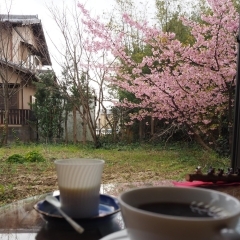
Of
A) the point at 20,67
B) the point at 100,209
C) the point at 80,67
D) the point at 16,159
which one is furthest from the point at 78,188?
the point at 20,67

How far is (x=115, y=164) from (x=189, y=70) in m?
1.20

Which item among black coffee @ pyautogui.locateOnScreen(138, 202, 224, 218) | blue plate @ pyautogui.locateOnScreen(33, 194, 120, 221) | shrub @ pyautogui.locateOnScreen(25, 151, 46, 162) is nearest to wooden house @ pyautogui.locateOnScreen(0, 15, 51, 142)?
shrub @ pyautogui.locateOnScreen(25, 151, 46, 162)

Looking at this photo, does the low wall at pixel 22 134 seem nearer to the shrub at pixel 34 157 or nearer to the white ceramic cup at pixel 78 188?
the shrub at pixel 34 157

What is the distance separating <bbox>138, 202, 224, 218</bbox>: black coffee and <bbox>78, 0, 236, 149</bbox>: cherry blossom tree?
253 centimetres

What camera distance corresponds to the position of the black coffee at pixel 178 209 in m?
0.30

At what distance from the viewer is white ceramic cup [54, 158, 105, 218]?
1.46ft

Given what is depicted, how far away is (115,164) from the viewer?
3031 millimetres

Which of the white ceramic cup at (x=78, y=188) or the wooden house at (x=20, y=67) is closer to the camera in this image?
the white ceramic cup at (x=78, y=188)

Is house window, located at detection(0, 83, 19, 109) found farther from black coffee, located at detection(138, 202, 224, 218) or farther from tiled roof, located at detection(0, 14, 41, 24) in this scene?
black coffee, located at detection(138, 202, 224, 218)

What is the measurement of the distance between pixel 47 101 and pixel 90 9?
130cm

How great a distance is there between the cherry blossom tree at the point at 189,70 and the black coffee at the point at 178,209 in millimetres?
2534

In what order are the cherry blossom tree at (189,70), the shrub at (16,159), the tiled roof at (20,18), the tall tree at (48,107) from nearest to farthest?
the cherry blossom tree at (189,70) < the shrub at (16,159) < the tiled roof at (20,18) < the tall tree at (48,107)

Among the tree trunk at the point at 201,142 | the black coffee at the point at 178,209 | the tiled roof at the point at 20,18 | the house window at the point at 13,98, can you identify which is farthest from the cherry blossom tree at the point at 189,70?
the black coffee at the point at 178,209

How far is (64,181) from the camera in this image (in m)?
0.45
